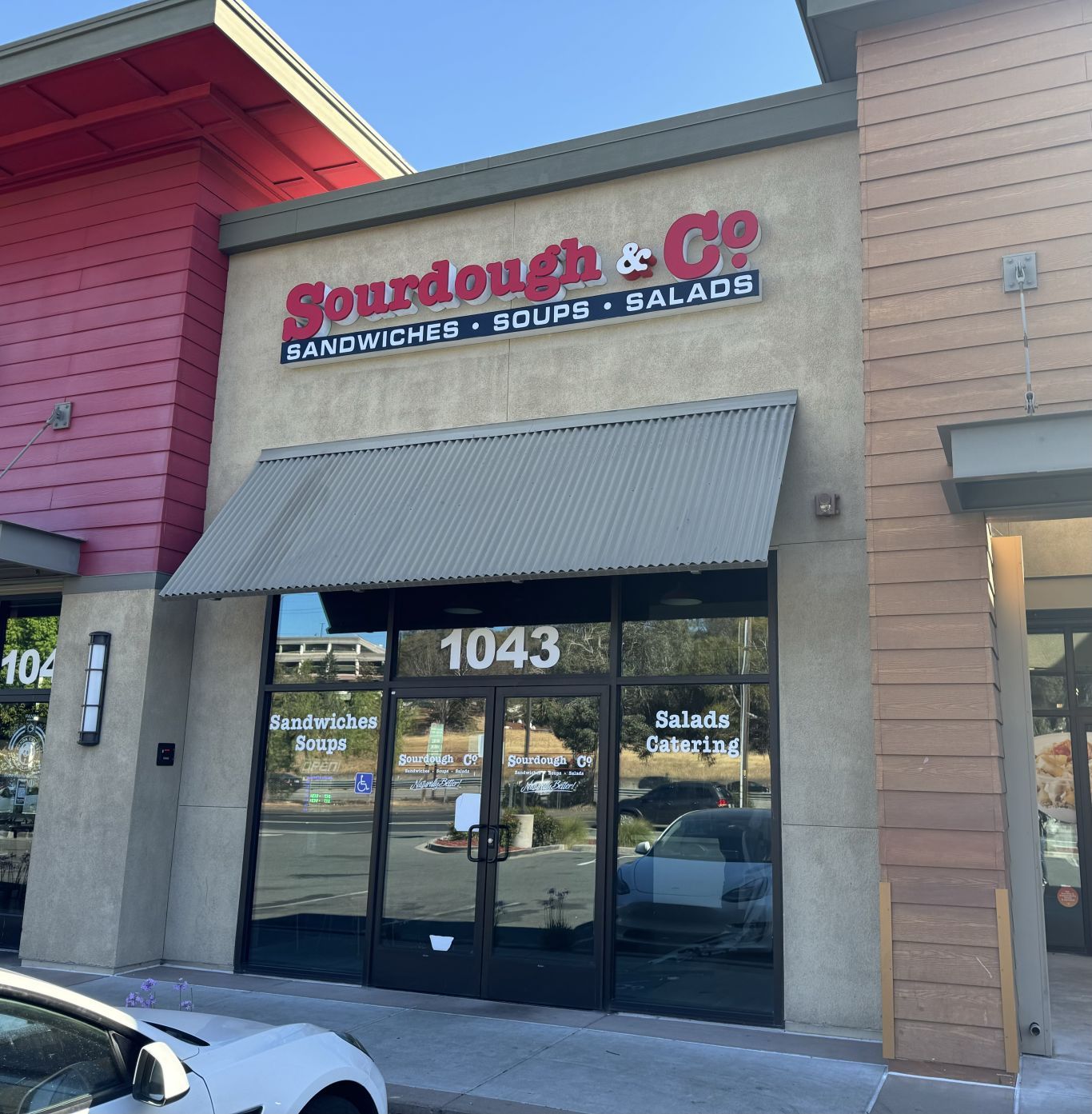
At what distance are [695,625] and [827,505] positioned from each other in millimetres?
1414

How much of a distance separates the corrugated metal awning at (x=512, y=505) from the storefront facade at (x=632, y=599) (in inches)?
1.6

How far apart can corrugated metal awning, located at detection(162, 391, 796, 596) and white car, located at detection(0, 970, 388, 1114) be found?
14.1 ft

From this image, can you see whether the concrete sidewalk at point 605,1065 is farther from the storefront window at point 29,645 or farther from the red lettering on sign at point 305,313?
the red lettering on sign at point 305,313

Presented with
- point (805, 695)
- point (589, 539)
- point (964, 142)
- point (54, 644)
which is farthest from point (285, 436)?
point (964, 142)

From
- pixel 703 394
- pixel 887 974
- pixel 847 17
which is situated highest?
pixel 847 17

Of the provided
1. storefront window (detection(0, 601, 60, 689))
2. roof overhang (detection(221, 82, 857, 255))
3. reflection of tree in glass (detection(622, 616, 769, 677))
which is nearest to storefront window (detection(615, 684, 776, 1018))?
reflection of tree in glass (detection(622, 616, 769, 677))

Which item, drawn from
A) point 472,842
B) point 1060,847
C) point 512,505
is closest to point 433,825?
point 472,842

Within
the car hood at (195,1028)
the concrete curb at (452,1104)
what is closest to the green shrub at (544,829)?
the concrete curb at (452,1104)

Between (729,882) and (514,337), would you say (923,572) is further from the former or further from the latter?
(514,337)

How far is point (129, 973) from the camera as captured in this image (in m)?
9.24

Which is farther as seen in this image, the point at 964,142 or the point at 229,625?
the point at 229,625

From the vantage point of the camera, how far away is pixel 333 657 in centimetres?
971

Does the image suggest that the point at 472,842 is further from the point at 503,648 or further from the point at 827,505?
the point at 827,505

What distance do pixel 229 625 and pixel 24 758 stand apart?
2649 mm
